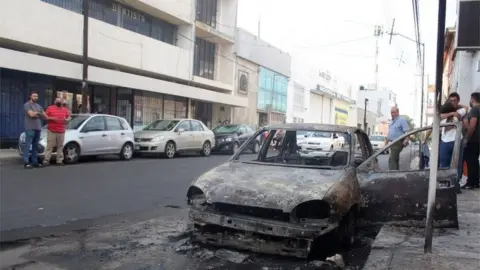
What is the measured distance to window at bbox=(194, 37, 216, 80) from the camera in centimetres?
2812

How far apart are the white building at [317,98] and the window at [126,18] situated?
20.0 metres

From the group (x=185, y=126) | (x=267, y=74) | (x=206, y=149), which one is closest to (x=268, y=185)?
(x=185, y=126)

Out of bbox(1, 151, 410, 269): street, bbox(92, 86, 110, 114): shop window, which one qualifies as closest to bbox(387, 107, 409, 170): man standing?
bbox(1, 151, 410, 269): street

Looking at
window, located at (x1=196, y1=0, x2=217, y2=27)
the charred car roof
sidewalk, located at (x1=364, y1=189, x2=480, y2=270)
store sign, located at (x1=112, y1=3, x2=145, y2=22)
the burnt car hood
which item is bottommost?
sidewalk, located at (x1=364, y1=189, x2=480, y2=270)

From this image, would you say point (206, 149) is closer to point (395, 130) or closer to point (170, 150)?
point (170, 150)

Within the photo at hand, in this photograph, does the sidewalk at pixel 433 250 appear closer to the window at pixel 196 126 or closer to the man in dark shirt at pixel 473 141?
the man in dark shirt at pixel 473 141

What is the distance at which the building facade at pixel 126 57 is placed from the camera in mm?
15391

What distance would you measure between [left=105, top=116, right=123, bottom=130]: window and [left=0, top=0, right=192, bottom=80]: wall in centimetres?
417

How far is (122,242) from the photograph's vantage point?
509cm

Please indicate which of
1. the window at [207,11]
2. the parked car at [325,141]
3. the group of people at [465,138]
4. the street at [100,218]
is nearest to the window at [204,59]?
the window at [207,11]

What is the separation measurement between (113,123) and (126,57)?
22.3ft

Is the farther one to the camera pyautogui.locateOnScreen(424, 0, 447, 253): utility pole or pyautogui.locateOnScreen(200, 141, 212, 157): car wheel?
pyautogui.locateOnScreen(200, 141, 212, 157): car wheel

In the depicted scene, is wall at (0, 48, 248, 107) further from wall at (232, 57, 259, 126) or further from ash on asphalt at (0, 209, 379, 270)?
ash on asphalt at (0, 209, 379, 270)

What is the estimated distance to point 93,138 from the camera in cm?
1317
